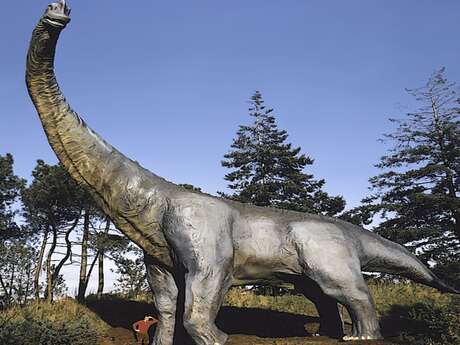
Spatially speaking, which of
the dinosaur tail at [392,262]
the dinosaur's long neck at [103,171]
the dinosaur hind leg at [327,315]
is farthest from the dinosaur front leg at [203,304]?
the dinosaur tail at [392,262]

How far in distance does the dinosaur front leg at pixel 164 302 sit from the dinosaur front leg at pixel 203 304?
105 centimetres

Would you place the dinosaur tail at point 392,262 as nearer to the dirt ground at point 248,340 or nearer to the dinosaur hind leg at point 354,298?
the dinosaur hind leg at point 354,298

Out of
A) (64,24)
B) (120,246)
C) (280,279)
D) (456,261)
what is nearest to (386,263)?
(280,279)

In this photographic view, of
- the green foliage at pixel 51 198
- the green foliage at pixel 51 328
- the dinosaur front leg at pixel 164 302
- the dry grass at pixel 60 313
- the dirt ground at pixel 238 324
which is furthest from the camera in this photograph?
the green foliage at pixel 51 198

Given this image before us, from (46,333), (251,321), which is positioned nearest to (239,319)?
(251,321)

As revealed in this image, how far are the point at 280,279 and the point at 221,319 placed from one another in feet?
12.5

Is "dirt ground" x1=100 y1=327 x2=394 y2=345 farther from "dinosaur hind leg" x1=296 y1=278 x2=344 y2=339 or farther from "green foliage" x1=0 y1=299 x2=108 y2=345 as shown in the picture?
"dinosaur hind leg" x1=296 y1=278 x2=344 y2=339

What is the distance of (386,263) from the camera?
7.55 meters

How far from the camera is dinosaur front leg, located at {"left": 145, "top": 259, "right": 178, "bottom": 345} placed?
7.04 m

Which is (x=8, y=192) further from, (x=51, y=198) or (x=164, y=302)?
(x=164, y=302)

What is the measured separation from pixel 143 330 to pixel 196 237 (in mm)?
2941

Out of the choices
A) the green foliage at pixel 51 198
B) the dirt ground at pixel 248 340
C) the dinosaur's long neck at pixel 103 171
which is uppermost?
the green foliage at pixel 51 198

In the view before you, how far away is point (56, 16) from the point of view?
5367 millimetres

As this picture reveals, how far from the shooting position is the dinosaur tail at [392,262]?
745cm
